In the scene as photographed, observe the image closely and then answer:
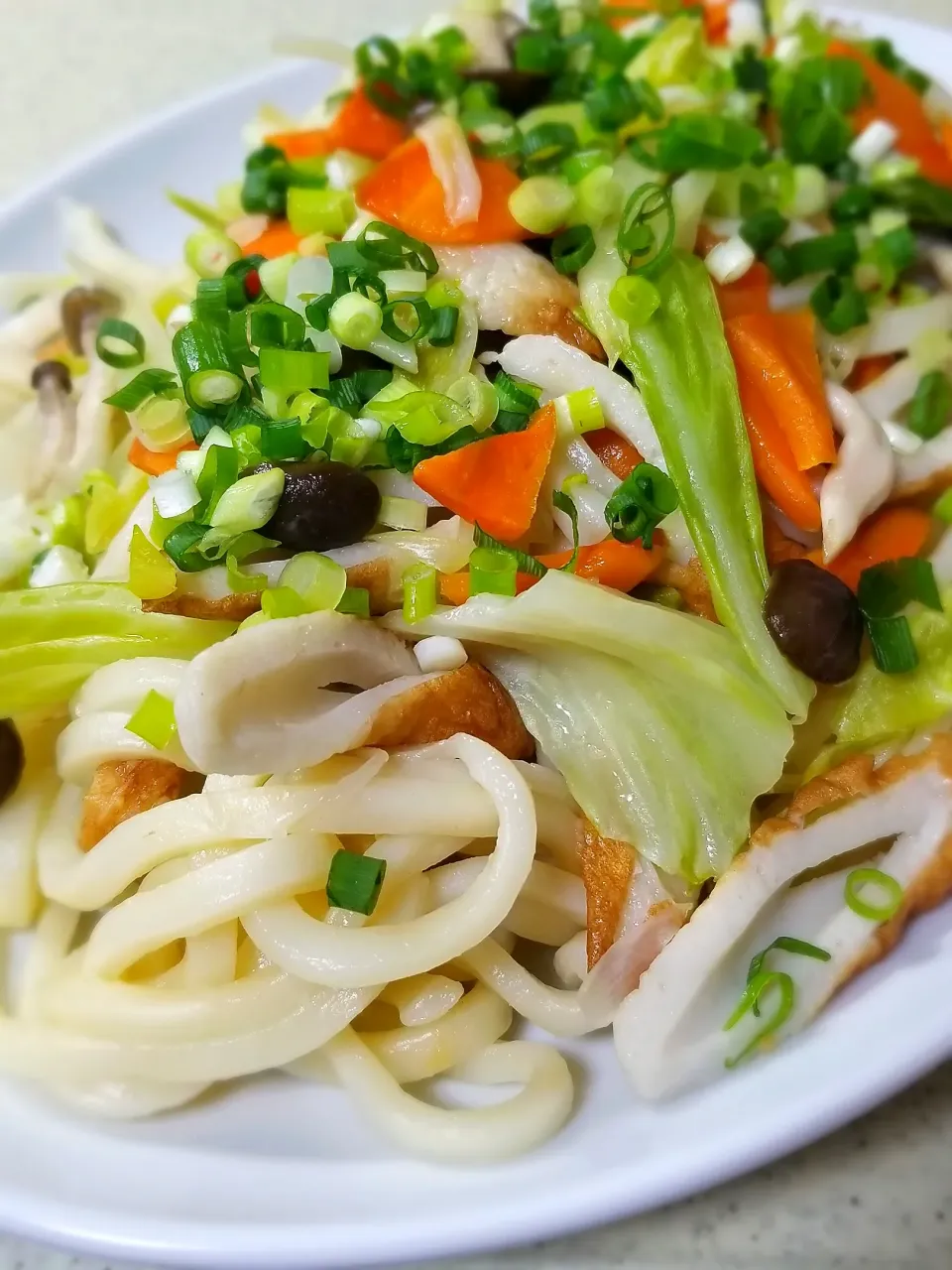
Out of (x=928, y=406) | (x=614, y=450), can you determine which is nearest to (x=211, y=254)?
(x=614, y=450)

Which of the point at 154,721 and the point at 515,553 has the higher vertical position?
the point at 515,553

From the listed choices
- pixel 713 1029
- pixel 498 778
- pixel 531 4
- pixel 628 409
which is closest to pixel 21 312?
pixel 531 4

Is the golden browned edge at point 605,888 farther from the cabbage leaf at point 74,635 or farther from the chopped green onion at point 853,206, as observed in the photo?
the chopped green onion at point 853,206

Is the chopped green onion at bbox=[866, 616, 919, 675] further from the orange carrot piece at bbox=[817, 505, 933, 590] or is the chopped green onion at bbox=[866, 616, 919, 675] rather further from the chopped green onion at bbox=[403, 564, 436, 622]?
the chopped green onion at bbox=[403, 564, 436, 622]

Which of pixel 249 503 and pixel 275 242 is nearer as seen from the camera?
pixel 249 503

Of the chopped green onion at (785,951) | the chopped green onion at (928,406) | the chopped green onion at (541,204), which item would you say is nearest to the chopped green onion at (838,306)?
the chopped green onion at (928,406)

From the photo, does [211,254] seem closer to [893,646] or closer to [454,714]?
[454,714]

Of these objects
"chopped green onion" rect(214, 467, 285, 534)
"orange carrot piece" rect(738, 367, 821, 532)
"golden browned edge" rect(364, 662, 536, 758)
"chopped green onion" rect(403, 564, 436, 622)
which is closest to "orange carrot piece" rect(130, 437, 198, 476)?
"chopped green onion" rect(214, 467, 285, 534)
